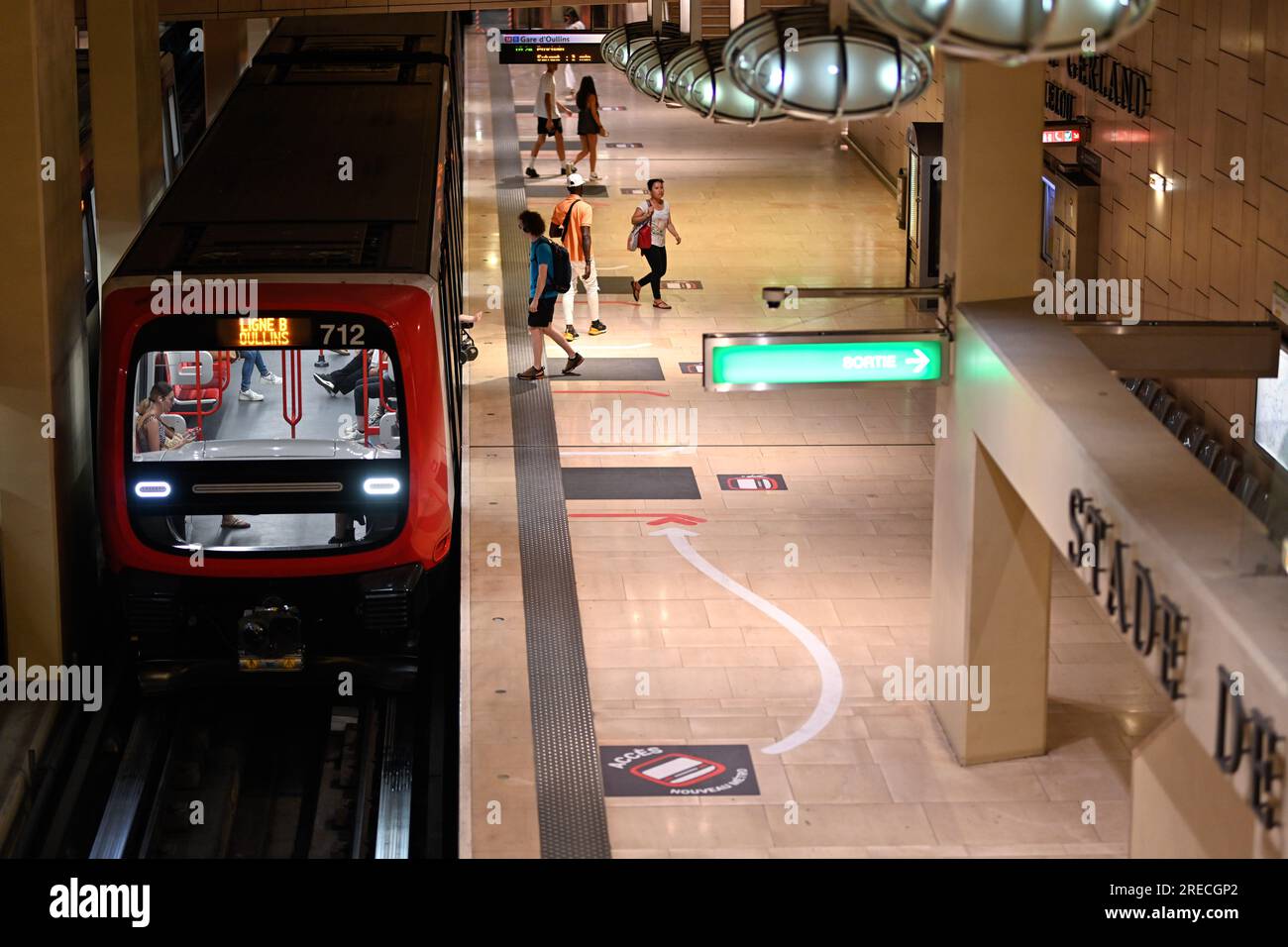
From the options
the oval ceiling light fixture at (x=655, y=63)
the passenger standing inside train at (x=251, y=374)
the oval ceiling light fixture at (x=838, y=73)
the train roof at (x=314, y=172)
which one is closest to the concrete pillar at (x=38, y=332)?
the train roof at (x=314, y=172)

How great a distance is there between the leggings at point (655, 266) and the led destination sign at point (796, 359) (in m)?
9.83

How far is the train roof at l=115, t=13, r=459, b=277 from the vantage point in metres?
9.95

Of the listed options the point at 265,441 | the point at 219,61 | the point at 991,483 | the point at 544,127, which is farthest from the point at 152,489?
the point at 544,127

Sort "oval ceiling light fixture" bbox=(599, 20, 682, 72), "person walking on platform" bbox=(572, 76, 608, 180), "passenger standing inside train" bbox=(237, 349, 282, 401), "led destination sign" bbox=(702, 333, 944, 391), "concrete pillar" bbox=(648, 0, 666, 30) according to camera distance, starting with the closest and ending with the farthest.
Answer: "led destination sign" bbox=(702, 333, 944, 391), "concrete pillar" bbox=(648, 0, 666, 30), "oval ceiling light fixture" bbox=(599, 20, 682, 72), "passenger standing inside train" bbox=(237, 349, 282, 401), "person walking on platform" bbox=(572, 76, 608, 180)

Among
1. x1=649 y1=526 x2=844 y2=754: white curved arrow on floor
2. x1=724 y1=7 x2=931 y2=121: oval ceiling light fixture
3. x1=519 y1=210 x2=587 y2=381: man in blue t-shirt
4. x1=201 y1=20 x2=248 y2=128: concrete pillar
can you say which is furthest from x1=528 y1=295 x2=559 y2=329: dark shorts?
x1=724 y1=7 x2=931 y2=121: oval ceiling light fixture

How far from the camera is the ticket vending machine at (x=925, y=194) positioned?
18.2 metres

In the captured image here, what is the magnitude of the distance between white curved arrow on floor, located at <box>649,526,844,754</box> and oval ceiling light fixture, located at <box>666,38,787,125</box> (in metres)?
3.81

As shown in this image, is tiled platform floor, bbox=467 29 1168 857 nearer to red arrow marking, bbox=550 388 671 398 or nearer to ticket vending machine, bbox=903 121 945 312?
red arrow marking, bbox=550 388 671 398

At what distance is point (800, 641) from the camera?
1117cm

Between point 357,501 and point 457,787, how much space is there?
1658 mm

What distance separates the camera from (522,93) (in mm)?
35438

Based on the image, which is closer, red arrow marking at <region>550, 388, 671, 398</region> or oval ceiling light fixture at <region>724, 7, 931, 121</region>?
oval ceiling light fixture at <region>724, 7, 931, 121</region>
